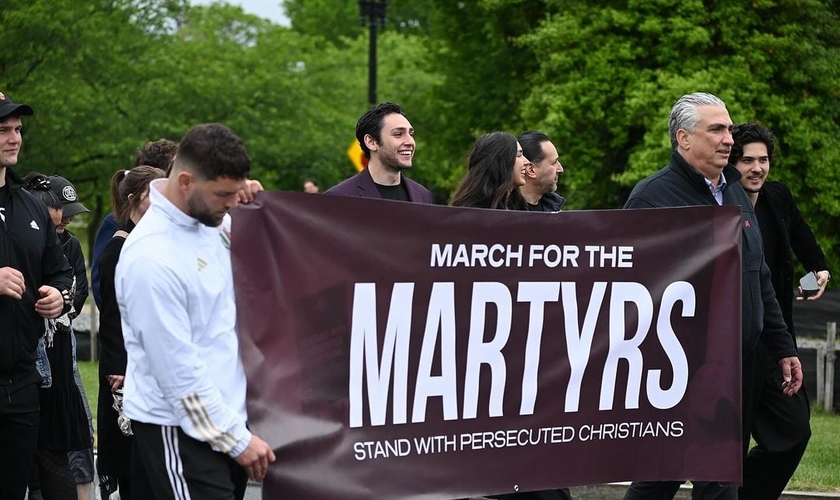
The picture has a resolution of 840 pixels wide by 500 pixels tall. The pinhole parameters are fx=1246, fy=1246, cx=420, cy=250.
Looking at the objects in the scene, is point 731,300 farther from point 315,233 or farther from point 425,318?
point 315,233

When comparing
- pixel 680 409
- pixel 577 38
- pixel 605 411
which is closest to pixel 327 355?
pixel 605 411

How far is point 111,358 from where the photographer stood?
611 cm

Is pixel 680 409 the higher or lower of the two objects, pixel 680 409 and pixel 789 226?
the lower

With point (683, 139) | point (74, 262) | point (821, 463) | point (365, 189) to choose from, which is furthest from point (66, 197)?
point (821, 463)

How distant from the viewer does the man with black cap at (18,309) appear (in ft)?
17.7

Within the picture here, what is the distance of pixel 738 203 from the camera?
6.21 metres

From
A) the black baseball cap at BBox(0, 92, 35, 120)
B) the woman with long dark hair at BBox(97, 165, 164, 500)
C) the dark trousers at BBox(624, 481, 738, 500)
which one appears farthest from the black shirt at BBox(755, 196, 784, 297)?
the black baseball cap at BBox(0, 92, 35, 120)

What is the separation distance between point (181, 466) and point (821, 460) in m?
5.93

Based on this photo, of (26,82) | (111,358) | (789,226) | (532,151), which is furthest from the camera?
(26,82)

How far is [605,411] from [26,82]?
21206mm

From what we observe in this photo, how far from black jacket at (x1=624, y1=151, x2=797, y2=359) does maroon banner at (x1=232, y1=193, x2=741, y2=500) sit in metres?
0.24

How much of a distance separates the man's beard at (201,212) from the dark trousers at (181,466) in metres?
0.72

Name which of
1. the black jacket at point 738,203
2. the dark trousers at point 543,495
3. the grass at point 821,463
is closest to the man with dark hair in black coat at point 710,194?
the black jacket at point 738,203

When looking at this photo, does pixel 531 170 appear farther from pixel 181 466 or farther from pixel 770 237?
pixel 181 466
